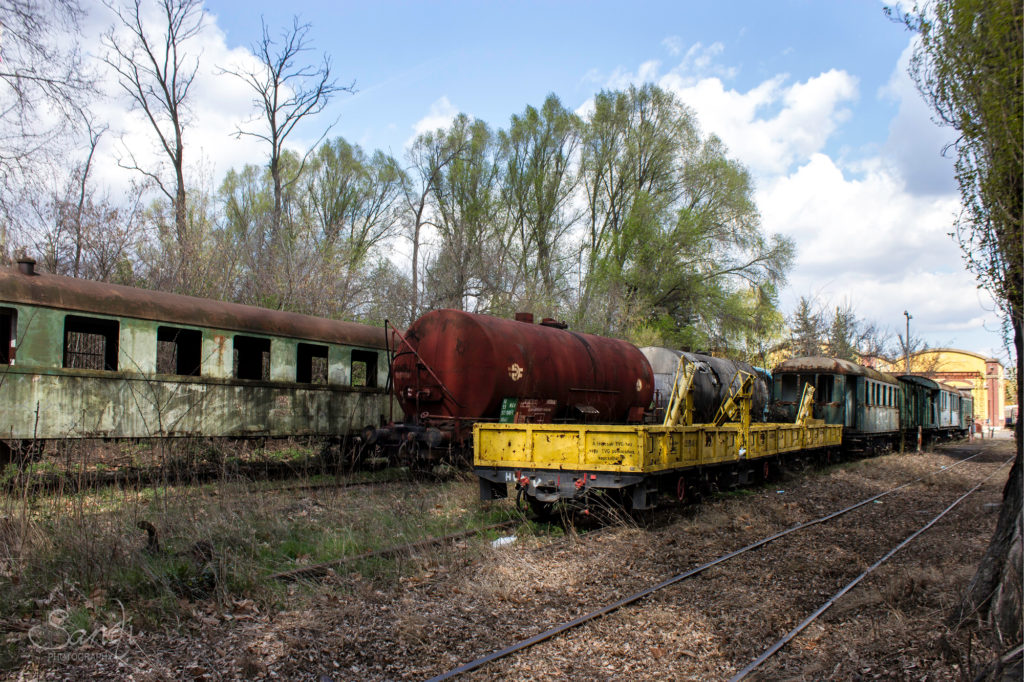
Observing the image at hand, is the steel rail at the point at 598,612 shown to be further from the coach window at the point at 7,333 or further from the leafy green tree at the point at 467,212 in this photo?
the leafy green tree at the point at 467,212

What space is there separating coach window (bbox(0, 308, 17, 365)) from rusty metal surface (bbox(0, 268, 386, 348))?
0.31m

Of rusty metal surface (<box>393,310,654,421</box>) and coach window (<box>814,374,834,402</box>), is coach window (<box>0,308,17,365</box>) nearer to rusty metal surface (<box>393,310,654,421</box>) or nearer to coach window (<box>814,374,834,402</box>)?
rusty metal surface (<box>393,310,654,421</box>)

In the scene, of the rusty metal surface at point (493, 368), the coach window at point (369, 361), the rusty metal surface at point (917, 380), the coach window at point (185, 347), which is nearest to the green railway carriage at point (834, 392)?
the rusty metal surface at point (917, 380)

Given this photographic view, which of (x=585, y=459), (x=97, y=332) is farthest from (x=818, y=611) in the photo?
(x=97, y=332)

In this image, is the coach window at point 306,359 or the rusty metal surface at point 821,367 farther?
the rusty metal surface at point 821,367

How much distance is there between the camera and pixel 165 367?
1566 centimetres

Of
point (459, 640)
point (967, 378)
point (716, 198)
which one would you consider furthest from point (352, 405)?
point (967, 378)

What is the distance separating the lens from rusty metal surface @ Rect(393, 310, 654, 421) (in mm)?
12227

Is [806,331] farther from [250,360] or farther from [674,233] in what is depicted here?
[250,360]

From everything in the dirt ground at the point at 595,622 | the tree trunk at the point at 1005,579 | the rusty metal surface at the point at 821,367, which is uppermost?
the rusty metal surface at the point at 821,367

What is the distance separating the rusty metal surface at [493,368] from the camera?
1223 cm

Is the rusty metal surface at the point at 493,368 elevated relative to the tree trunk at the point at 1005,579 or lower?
elevated

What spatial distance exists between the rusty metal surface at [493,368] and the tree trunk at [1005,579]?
300 inches

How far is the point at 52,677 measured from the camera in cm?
467
